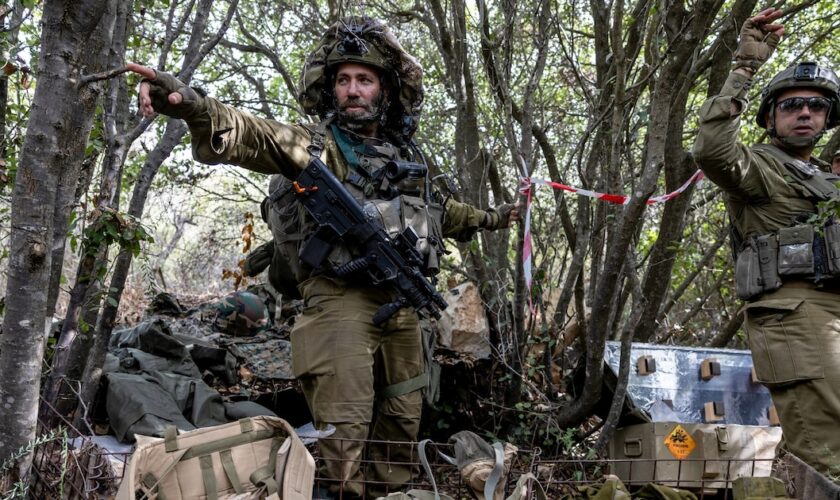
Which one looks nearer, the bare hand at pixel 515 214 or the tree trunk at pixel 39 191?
the tree trunk at pixel 39 191

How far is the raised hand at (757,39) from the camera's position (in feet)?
10.7

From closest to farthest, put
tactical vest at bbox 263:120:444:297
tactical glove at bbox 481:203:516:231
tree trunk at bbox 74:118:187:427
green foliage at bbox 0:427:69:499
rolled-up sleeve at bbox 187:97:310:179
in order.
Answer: green foliage at bbox 0:427:69:499 → rolled-up sleeve at bbox 187:97:310:179 → tactical vest at bbox 263:120:444:297 → tree trunk at bbox 74:118:187:427 → tactical glove at bbox 481:203:516:231

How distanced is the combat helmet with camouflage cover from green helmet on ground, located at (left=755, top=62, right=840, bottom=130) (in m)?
1.77

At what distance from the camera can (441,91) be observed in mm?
7438

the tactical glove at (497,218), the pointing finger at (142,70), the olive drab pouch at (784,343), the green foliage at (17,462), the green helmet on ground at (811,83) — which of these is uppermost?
the green helmet on ground at (811,83)

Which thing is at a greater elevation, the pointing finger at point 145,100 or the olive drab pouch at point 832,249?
the pointing finger at point 145,100

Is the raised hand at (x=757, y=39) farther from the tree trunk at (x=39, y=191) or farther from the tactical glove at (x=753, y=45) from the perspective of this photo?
the tree trunk at (x=39, y=191)

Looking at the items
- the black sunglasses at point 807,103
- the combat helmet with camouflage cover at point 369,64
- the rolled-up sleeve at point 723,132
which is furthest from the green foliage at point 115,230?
the black sunglasses at point 807,103

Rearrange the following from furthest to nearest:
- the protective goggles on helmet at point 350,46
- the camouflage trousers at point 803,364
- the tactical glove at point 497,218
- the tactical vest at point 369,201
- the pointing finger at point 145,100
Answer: the tactical glove at point 497,218 < the protective goggles on helmet at point 350,46 < the tactical vest at point 369,201 < the camouflage trousers at point 803,364 < the pointing finger at point 145,100

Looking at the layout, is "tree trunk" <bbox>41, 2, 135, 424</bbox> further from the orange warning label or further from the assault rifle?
the orange warning label

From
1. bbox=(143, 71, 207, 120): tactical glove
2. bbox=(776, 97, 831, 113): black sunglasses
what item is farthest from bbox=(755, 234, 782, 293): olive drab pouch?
bbox=(143, 71, 207, 120): tactical glove

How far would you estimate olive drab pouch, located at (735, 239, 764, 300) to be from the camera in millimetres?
3465

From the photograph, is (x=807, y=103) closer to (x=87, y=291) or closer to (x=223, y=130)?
(x=223, y=130)

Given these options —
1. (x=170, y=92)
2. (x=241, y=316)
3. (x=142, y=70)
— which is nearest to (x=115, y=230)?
(x=170, y=92)
